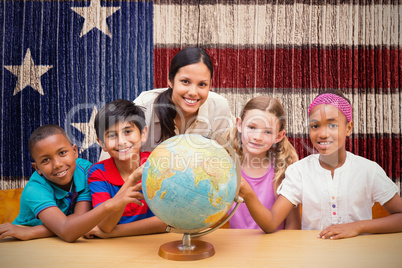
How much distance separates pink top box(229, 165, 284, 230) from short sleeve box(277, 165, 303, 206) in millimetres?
A: 236

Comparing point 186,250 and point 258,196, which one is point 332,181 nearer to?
point 258,196

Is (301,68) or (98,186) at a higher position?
(301,68)

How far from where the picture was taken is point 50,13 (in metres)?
Answer: 3.35

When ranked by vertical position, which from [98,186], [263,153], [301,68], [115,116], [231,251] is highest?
[301,68]

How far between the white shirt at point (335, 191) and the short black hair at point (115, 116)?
938mm

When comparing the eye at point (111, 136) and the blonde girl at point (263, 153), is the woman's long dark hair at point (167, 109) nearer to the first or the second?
the blonde girl at point (263, 153)

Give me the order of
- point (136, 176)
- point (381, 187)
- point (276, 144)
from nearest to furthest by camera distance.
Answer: point (136, 176) → point (381, 187) → point (276, 144)

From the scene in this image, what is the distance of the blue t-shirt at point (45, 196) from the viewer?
183 centimetres

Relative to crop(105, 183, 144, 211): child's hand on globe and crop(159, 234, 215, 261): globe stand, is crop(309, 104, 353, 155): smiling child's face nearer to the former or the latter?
crop(159, 234, 215, 261): globe stand

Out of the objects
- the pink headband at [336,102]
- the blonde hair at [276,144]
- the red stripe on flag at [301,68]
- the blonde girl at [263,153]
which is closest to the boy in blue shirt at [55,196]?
the blonde girl at [263,153]

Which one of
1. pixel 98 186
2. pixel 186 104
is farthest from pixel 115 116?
pixel 186 104

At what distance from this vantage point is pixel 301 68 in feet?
11.0

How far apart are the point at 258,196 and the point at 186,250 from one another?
99 cm

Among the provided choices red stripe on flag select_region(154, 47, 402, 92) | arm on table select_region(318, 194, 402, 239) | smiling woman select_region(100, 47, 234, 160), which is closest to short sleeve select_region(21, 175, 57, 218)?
smiling woman select_region(100, 47, 234, 160)
